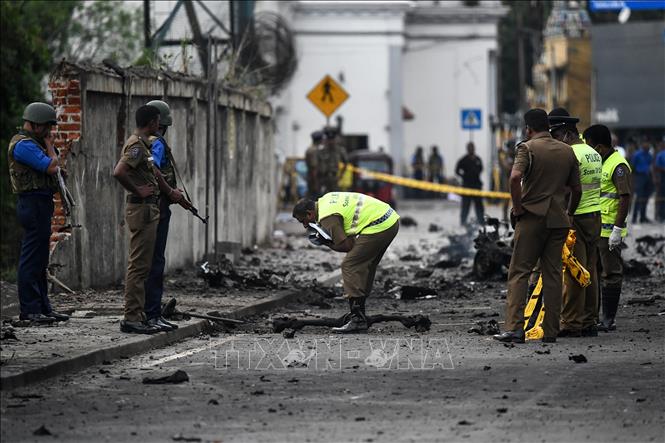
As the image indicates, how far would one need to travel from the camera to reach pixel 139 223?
1370 centimetres

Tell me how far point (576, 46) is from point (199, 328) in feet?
229

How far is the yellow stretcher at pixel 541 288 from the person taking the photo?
13.8 meters

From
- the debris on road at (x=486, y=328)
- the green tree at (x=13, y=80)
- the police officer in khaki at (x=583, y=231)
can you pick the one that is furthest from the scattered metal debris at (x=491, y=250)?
the green tree at (x=13, y=80)

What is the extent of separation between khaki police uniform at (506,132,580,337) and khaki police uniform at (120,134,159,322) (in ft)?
10.1

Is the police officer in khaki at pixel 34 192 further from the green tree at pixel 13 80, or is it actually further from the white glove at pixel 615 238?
the green tree at pixel 13 80

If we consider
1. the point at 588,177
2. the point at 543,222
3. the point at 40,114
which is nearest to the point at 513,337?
the point at 543,222

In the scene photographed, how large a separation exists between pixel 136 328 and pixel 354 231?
2.05m

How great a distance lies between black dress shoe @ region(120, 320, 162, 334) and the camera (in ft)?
44.8

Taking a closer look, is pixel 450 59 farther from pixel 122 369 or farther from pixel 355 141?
pixel 122 369

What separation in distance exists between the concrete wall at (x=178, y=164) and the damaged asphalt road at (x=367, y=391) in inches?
117

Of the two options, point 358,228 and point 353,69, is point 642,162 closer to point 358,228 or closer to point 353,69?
point 353,69

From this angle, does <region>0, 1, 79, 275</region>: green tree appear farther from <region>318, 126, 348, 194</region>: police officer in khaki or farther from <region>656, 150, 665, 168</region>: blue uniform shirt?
<region>656, 150, 665, 168</region>: blue uniform shirt

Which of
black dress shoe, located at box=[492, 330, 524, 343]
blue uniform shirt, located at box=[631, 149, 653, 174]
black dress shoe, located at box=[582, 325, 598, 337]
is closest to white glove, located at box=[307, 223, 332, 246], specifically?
black dress shoe, located at box=[492, 330, 524, 343]

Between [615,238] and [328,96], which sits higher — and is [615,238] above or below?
below
